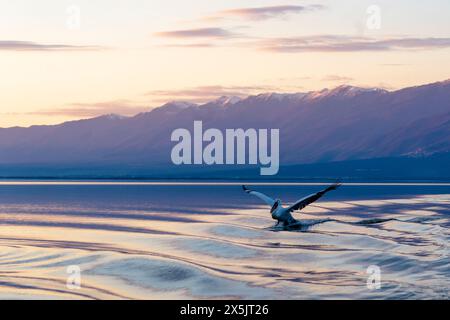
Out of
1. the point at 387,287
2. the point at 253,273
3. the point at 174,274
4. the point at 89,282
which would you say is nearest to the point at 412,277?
the point at 387,287

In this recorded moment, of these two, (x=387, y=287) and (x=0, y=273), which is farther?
(x=0, y=273)

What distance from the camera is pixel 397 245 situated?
134ft

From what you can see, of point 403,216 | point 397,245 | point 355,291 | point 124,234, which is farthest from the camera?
point 403,216

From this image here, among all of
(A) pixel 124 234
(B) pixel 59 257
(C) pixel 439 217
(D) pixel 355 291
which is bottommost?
(D) pixel 355 291

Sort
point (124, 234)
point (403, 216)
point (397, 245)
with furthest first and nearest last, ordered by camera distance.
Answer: point (403, 216) → point (124, 234) → point (397, 245)

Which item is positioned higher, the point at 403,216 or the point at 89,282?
the point at 403,216

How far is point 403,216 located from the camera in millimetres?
64812

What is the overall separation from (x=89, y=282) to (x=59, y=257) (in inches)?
284
